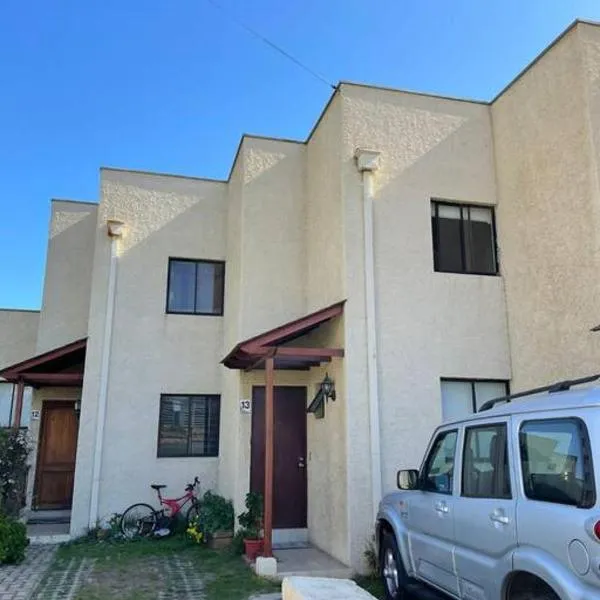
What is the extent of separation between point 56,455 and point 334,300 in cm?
831

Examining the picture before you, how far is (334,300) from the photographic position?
9.45 m

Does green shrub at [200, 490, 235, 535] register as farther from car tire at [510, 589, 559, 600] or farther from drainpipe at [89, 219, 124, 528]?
car tire at [510, 589, 559, 600]

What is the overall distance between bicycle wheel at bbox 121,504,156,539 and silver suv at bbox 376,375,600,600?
6.38 meters

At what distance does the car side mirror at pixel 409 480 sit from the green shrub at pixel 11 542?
6.27 meters

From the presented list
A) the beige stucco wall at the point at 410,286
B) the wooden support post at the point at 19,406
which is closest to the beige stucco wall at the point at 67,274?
the wooden support post at the point at 19,406

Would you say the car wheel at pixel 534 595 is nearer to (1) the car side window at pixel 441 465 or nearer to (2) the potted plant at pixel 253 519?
(1) the car side window at pixel 441 465

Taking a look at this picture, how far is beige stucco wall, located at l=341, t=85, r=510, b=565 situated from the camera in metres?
8.59

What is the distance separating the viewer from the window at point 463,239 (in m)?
9.66

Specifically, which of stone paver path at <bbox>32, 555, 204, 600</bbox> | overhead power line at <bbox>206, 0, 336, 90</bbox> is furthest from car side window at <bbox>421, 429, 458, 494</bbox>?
overhead power line at <bbox>206, 0, 336, 90</bbox>

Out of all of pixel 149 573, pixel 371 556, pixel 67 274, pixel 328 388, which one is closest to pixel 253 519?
pixel 149 573

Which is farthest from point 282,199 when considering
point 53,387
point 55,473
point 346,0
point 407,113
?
point 55,473

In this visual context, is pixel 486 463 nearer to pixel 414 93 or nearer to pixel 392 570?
pixel 392 570

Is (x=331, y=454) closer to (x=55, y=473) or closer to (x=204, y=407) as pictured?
(x=204, y=407)

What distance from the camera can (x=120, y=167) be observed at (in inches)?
502
